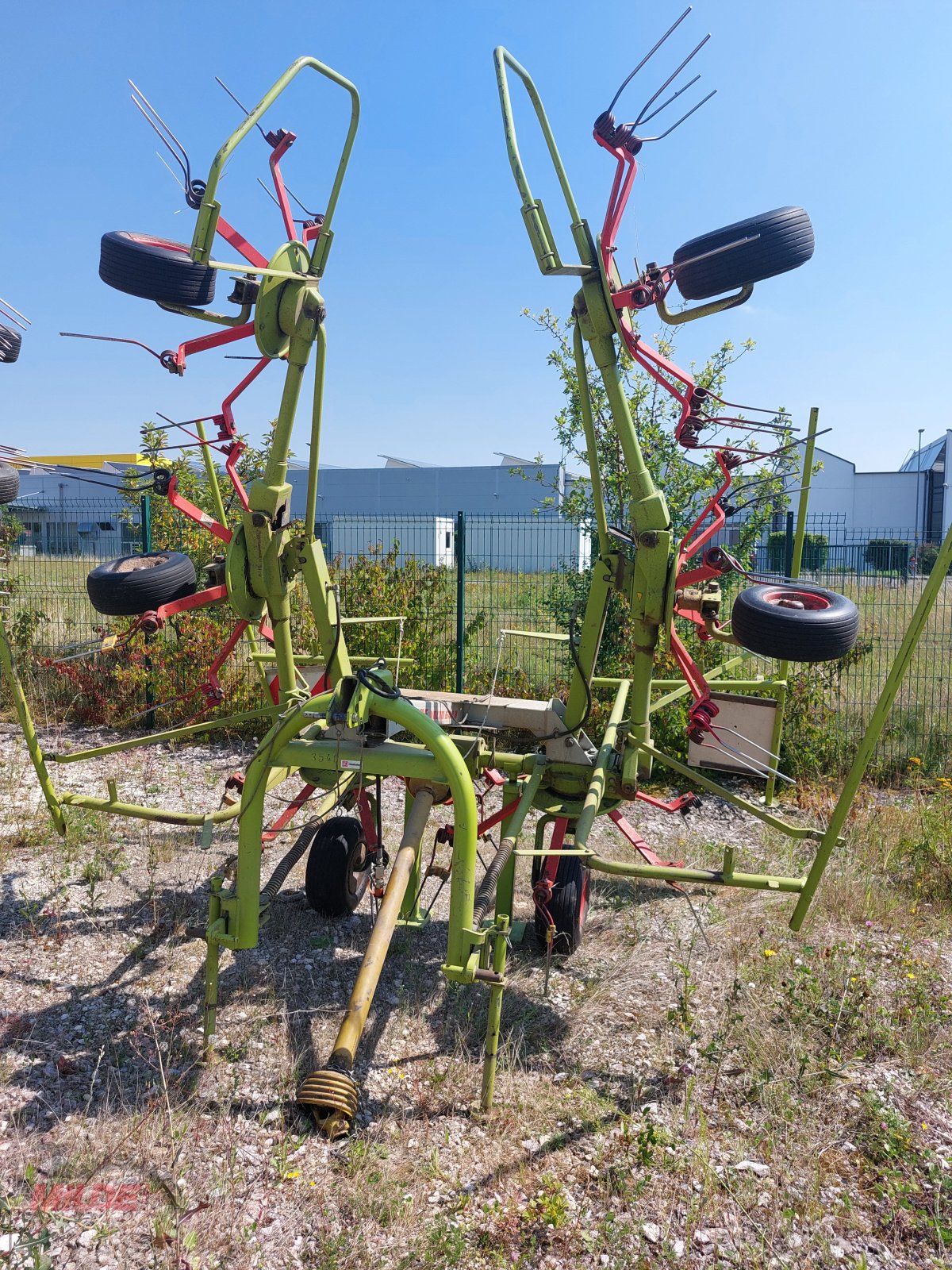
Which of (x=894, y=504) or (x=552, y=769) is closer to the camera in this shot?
(x=552, y=769)

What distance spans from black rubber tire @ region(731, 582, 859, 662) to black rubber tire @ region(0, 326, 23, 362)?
4.23 meters

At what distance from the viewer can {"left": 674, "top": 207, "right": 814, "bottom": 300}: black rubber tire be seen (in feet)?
12.0

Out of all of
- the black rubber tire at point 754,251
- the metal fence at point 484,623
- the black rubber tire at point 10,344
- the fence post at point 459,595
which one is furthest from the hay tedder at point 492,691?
the fence post at point 459,595

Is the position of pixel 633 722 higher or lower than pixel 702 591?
lower

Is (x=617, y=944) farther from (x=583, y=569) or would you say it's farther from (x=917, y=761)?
(x=583, y=569)

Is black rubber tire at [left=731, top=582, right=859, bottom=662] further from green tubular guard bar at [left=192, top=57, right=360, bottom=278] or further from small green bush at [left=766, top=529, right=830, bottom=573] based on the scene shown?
small green bush at [left=766, top=529, right=830, bottom=573]

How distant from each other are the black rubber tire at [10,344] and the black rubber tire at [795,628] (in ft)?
13.9

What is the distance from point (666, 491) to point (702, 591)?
3.88 meters

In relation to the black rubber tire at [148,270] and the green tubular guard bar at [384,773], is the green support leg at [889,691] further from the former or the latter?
the black rubber tire at [148,270]

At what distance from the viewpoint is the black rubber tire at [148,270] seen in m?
3.90

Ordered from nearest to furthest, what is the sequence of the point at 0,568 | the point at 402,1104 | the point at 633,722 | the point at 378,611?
the point at 402,1104 → the point at 633,722 → the point at 378,611 → the point at 0,568

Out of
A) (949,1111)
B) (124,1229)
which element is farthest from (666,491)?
(124,1229)

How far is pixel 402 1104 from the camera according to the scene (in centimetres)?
Answer: 339

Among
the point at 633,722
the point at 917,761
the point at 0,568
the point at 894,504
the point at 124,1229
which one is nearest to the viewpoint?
the point at 124,1229
